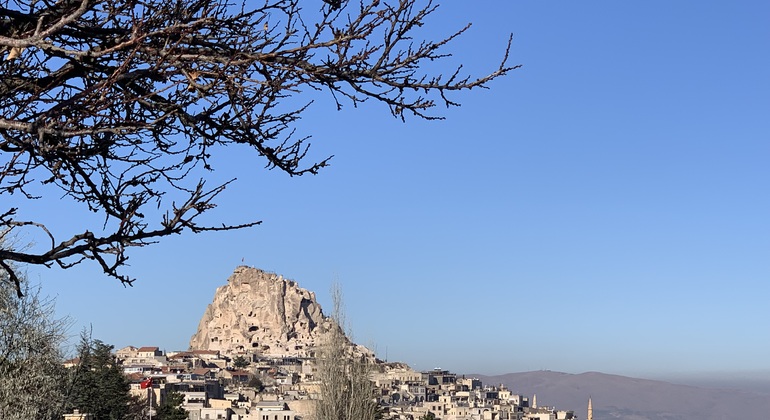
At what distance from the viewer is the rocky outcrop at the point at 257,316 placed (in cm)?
16062

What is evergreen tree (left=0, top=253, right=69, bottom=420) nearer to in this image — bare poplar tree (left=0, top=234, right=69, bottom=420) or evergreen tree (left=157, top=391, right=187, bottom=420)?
bare poplar tree (left=0, top=234, right=69, bottom=420)

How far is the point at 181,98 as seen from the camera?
4176mm

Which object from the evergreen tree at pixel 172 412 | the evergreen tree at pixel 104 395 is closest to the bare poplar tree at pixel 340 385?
the evergreen tree at pixel 104 395

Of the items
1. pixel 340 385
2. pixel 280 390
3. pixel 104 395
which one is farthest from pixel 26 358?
pixel 280 390

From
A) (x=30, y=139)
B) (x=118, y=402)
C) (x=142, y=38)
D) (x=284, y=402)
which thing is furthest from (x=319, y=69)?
(x=284, y=402)

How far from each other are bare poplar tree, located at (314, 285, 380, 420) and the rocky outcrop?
126554 millimetres

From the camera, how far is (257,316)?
16300 cm

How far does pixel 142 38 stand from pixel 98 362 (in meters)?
42.2

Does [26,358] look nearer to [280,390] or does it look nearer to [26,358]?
[26,358]

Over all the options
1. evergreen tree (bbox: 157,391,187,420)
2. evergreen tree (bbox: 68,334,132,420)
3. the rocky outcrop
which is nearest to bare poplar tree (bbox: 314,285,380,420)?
evergreen tree (bbox: 68,334,132,420)

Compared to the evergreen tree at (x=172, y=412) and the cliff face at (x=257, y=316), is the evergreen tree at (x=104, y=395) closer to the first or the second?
the evergreen tree at (x=172, y=412)

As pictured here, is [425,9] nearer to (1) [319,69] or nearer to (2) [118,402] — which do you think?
(1) [319,69]

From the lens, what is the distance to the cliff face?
6324 inches

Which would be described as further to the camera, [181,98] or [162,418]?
[162,418]
